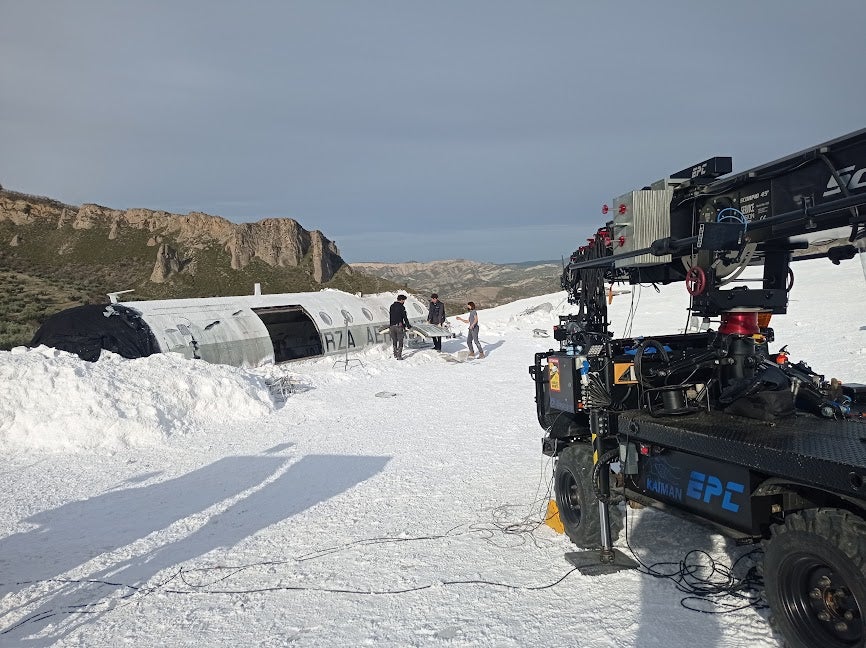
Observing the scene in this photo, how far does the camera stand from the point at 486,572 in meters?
5.08

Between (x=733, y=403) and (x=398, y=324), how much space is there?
1535 centimetres

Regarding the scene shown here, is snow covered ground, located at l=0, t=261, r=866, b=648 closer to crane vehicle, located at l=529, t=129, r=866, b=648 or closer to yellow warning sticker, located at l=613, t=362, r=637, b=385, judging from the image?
crane vehicle, located at l=529, t=129, r=866, b=648

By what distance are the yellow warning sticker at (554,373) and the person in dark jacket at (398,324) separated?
43.4ft

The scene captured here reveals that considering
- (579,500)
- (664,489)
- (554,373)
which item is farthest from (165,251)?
(664,489)

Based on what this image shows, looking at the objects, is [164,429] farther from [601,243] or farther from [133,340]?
[601,243]

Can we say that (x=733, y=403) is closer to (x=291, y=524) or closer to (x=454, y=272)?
(x=291, y=524)

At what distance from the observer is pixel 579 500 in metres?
5.47

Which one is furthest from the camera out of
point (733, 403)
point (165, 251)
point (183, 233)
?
point (183, 233)

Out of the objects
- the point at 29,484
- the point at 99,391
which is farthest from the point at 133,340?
the point at 29,484

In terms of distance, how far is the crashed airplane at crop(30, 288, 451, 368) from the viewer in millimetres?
14914

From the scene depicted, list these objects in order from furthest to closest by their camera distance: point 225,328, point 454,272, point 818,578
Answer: point 454,272 → point 225,328 → point 818,578

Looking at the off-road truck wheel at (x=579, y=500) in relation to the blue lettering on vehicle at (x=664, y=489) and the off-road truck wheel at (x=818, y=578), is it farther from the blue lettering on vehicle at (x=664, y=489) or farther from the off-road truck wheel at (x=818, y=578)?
the off-road truck wheel at (x=818, y=578)

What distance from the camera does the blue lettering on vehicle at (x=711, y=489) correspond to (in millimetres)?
3826

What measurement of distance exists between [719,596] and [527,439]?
523 cm
